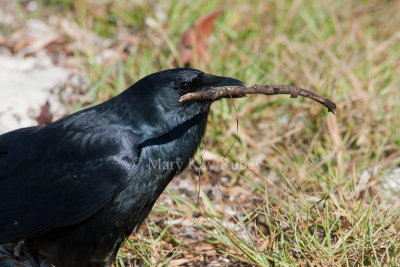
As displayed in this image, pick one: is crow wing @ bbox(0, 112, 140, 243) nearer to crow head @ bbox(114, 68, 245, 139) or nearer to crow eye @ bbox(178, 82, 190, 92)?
crow head @ bbox(114, 68, 245, 139)

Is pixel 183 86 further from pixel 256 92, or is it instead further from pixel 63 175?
pixel 63 175

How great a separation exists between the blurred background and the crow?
281 millimetres

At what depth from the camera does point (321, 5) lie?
5.77 metres

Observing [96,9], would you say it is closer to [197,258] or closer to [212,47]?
[212,47]

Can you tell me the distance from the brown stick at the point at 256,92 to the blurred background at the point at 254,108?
0.48 metres

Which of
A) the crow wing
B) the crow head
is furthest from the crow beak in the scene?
the crow wing

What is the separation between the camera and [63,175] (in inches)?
114

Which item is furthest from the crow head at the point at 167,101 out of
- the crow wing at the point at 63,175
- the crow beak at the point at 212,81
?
the crow wing at the point at 63,175

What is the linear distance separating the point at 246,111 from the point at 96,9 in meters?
2.05

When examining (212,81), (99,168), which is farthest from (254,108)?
(99,168)

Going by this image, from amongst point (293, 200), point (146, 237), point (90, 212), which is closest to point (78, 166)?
point (90, 212)

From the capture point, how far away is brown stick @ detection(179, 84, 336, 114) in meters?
2.79

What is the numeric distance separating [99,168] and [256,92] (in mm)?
866

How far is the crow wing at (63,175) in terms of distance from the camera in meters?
2.83
